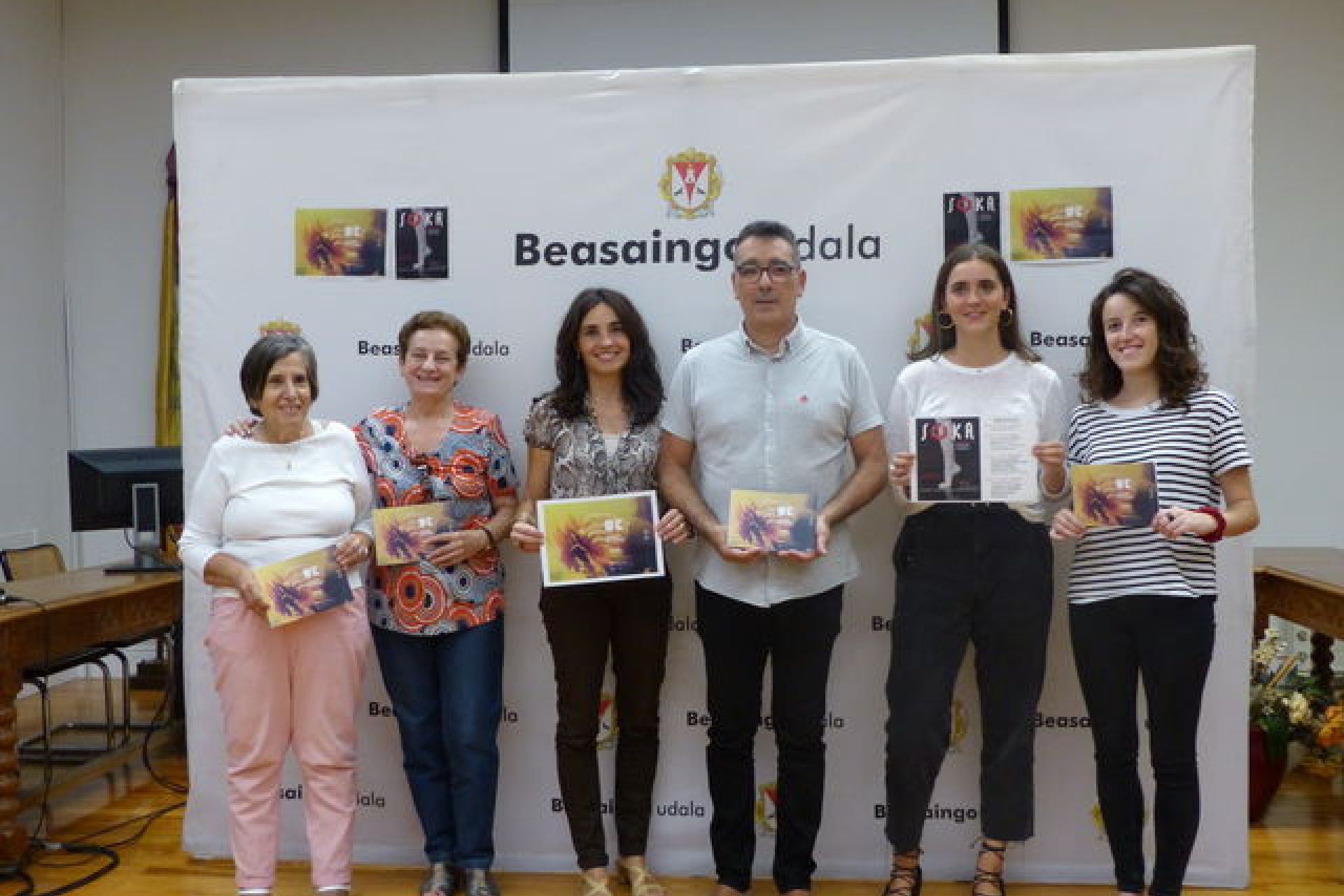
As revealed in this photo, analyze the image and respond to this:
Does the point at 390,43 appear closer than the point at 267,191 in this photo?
No

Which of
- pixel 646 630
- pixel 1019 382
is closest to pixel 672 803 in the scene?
pixel 646 630

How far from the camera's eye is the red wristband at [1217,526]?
2.53 m

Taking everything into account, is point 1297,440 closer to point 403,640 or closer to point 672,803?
point 672,803

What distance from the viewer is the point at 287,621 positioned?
2.67m

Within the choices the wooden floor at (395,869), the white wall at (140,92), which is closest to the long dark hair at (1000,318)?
the wooden floor at (395,869)

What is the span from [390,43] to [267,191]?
2.97 metres

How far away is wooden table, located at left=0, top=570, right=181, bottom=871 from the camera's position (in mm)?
3334

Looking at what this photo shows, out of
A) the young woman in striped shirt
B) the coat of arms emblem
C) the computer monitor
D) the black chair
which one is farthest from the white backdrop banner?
the black chair

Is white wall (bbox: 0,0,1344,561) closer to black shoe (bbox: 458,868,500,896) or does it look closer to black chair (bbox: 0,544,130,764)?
black chair (bbox: 0,544,130,764)

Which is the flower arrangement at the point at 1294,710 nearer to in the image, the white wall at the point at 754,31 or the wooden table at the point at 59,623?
the white wall at the point at 754,31

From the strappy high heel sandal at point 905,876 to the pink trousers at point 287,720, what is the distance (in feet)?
4.85

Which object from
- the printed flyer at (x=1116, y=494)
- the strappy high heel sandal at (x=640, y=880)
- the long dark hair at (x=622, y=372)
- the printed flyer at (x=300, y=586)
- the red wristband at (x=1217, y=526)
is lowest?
the strappy high heel sandal at (x=640, y=880)

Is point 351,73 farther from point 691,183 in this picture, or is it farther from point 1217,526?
point 1217,526

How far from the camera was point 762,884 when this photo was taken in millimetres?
3125
